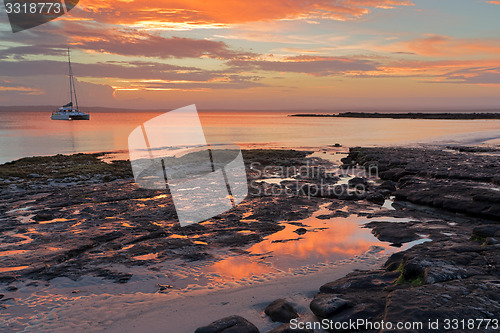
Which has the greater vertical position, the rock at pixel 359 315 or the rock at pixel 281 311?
the rock at pixel 359 315

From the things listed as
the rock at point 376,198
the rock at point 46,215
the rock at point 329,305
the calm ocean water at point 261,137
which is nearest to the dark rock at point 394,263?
the rock at point 329,305

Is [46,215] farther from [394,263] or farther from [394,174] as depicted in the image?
[394,174]

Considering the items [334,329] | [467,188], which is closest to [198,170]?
[467,188]

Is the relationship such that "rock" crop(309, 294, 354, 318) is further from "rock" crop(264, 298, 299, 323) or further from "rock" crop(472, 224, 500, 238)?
"rock" crop(472, 224, 500, 238)

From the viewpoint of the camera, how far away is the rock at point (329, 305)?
21.5ft

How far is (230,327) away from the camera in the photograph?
6207 mm

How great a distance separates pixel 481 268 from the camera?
7219mm

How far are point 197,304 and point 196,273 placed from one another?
69.7 inches

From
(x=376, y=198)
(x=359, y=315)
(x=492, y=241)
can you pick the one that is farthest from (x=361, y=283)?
(x=376, y=198)

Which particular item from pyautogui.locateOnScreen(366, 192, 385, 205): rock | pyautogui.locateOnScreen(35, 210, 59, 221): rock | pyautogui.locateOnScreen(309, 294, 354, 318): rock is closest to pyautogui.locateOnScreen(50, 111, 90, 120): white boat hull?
pyautogui.locateOnScreen(35, 210, 59, 221): rock

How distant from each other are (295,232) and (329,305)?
6.38 m

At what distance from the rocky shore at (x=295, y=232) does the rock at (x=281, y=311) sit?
26 millimetres

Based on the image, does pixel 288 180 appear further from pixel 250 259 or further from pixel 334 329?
pixel 334 329

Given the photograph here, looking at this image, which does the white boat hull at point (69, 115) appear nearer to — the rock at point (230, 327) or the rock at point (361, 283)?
the rock at point (361, 283)
